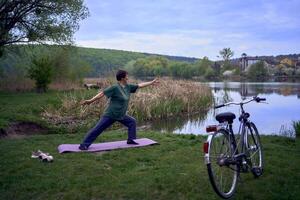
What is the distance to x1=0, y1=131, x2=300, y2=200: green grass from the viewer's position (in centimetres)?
563

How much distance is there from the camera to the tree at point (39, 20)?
25670 mm

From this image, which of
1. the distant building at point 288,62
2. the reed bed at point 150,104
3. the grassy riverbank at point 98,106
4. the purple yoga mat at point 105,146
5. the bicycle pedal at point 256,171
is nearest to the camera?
the bicycle pedal at point 256,171

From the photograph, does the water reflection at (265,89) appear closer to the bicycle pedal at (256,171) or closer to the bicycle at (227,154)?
the bicycle pedal at (256,171)

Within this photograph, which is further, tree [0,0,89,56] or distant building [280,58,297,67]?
distant building [280,58,297,67]

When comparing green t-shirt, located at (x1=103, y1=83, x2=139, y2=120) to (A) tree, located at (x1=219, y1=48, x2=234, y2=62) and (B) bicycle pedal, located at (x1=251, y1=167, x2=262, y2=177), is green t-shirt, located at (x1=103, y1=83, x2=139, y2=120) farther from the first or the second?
(A) tree, located at (x1=219, y1=48, x2=234, y2=62)

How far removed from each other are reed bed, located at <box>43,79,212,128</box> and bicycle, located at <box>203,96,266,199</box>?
386 inches

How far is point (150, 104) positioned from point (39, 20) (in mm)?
11459

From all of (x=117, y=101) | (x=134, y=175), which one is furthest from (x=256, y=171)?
(x=117, y=101)

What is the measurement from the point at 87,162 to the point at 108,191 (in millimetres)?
1923

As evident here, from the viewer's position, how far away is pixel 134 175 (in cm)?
651

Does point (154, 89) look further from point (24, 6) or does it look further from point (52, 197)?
point (52, 197)

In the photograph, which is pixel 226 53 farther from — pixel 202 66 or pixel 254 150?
pixel 254 150

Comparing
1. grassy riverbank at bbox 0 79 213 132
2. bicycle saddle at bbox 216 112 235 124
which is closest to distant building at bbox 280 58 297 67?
grassy riverbank at bbox 0 79 213 132

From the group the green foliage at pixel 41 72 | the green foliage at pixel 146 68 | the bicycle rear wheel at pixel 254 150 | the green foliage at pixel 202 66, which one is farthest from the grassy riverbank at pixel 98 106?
the green foliage at pixel 202 66
